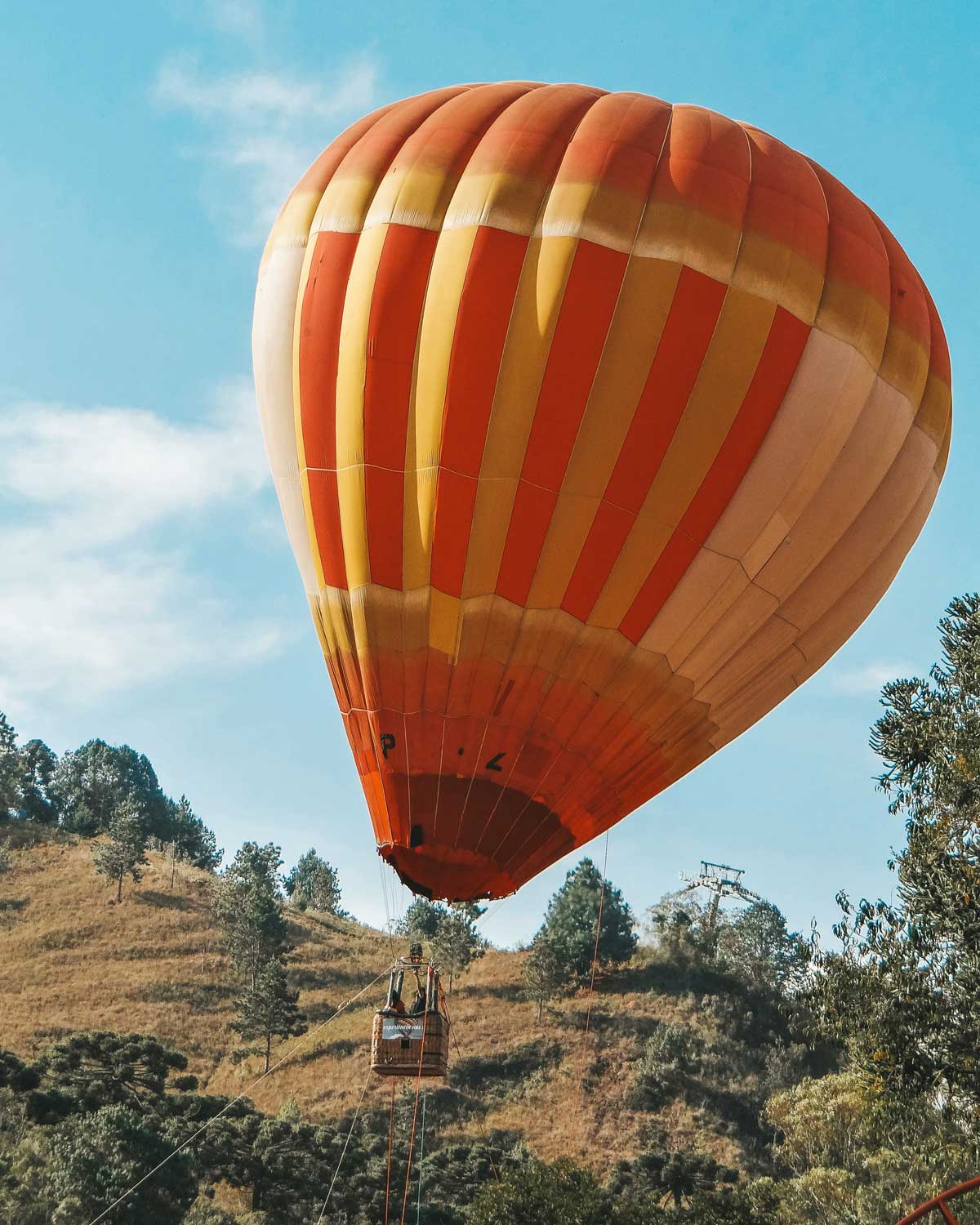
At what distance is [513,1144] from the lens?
149ft

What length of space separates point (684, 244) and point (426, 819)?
6370 mm

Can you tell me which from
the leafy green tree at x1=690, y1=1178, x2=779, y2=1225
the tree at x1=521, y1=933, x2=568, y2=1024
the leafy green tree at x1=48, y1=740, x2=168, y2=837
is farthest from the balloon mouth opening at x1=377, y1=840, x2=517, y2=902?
the leafy green tree at x1=48, y1=740, x2=168, y2=837

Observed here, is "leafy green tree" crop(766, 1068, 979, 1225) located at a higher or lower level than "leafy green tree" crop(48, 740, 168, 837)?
lower

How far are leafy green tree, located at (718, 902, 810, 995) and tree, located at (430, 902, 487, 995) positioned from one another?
43.7 feet

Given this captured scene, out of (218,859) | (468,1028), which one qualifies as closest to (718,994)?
(468,1028)

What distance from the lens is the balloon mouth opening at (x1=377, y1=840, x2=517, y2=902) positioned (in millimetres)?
13984

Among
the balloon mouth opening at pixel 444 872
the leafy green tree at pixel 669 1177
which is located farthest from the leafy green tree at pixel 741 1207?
the balloon mouth opening at pixel 444 872

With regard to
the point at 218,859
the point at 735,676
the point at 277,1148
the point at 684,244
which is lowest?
the point at 277,1148

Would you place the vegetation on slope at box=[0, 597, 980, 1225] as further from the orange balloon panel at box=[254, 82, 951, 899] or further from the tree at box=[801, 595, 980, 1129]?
the orange balloon panel at box=[254, 82, 951, 899]

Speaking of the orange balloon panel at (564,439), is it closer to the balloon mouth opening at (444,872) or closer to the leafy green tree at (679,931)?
the balloon mouth opening at (444,872)

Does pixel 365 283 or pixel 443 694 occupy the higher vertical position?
pixel 365 283

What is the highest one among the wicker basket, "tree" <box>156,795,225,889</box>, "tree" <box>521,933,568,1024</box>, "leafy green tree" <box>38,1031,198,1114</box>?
"tree" <box>156,795,225,889</box>

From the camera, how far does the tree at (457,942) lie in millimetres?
62062

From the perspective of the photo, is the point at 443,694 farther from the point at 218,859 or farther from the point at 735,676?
the point at 218,859
